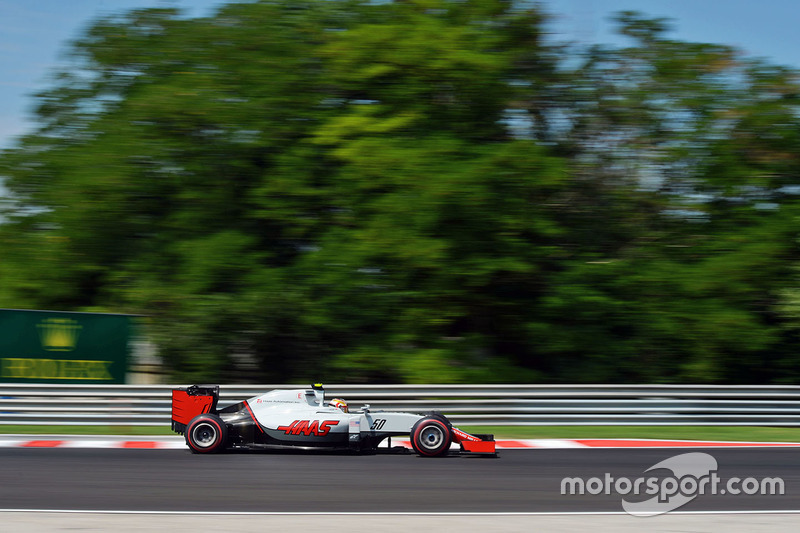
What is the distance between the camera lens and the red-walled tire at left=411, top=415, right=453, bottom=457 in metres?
8.94

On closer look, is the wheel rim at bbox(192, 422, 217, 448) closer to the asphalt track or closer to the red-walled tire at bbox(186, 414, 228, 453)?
the red-walled tire at bbox(186, 414, 228, 453)

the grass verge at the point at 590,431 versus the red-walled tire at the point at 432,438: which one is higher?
the red-walled tire at the point at 432,438

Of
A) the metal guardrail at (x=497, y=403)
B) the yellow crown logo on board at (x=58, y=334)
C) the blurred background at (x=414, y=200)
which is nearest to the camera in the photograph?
the metal guardrail at (x=497, y=403)

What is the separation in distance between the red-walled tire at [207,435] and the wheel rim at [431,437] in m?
2.33

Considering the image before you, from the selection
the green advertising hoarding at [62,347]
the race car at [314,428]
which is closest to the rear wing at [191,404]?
the race car at [314,428]

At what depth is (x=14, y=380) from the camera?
12180 millimetres

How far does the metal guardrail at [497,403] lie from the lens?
11297 mm

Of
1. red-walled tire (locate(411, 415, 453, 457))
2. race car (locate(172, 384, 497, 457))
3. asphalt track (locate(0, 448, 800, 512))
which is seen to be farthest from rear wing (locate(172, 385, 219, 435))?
red-walled tire (locate(411, 415, 453, 457))

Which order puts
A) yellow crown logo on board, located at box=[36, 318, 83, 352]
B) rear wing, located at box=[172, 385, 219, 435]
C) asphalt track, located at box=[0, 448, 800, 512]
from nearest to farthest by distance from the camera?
asphalt track, located at box=[0, 448, 800, 512]
rear wing, located at box=[172, 385, 219, 435]
yellow crown logo on board, located at box=[36, 318, 83, 352]

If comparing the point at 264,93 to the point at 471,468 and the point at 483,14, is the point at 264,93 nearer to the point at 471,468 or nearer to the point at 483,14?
the point at 483,14

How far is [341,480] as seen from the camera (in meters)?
7.68

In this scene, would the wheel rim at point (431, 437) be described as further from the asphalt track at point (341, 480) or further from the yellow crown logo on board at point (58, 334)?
the yellow crown logo on board at point (58, 334)

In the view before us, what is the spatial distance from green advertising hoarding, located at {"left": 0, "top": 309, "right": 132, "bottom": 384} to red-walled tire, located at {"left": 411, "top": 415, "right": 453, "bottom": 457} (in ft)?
19.5
